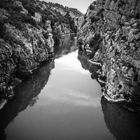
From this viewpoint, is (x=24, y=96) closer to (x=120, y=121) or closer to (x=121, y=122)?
(x=120, y=121)

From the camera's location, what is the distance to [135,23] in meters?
32.0

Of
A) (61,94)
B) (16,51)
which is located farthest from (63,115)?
(16,51)

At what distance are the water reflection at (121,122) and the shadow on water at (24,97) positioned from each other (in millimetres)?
9887

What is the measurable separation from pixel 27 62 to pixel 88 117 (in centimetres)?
1456

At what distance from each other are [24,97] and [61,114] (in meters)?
6.52

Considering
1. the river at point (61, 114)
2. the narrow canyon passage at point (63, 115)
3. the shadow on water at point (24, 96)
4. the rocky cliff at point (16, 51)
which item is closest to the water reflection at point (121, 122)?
the river at point (61, 114)

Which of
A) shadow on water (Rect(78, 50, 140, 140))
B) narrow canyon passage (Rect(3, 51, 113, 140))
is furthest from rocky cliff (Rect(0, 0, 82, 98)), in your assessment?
shadow on water (Rect(78, 50, 140, 140))

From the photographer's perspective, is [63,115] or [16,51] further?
[16,51]

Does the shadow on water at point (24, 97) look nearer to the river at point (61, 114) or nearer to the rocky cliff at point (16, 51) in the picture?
the river at point (61, 114)

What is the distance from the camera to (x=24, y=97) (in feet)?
90.0

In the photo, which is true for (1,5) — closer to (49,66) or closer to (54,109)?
(49,66)

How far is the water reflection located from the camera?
20.8 meters

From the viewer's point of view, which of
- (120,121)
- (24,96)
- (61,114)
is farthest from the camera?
(24,96)

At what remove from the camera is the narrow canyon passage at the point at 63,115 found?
19703 mm
